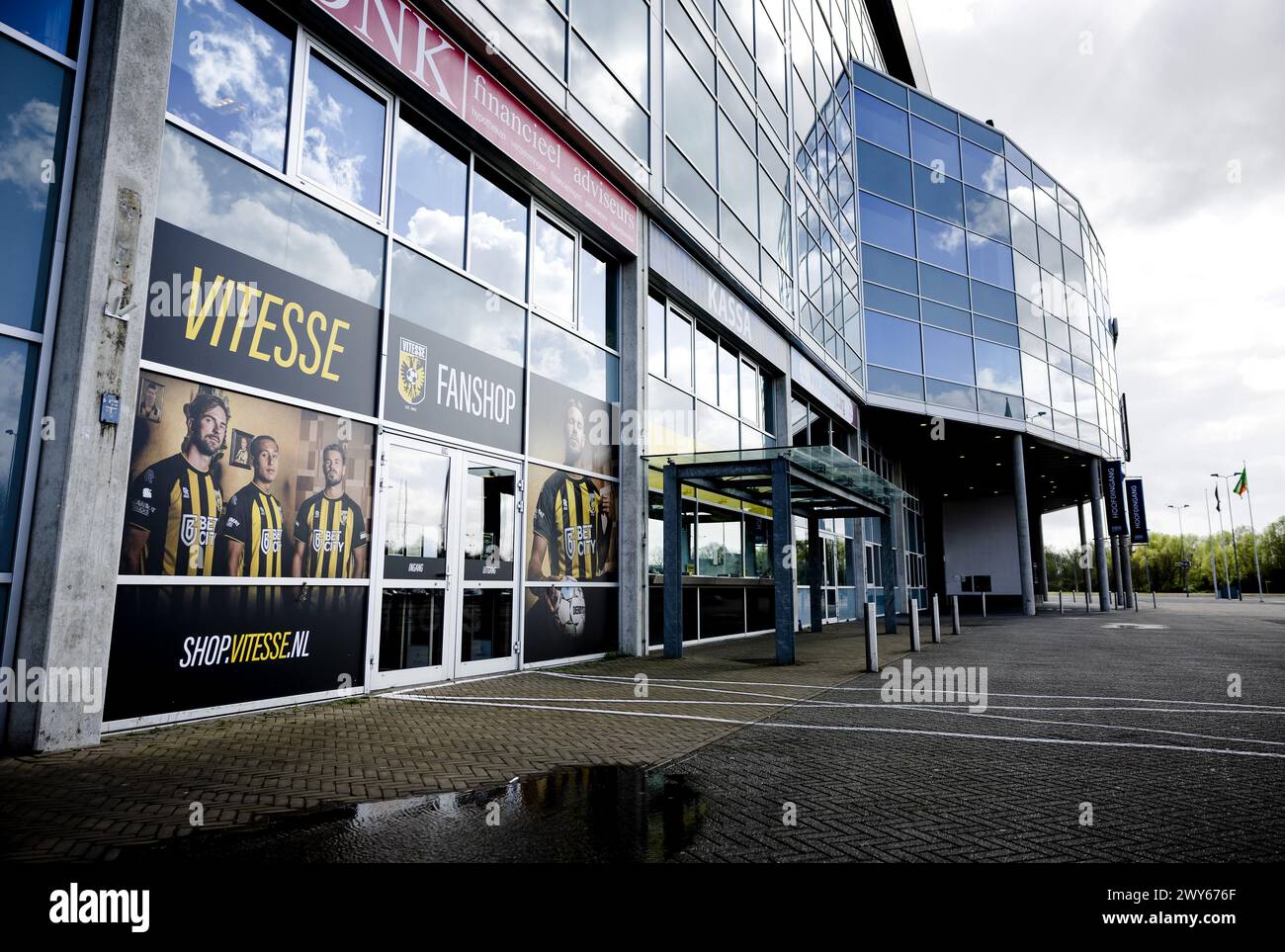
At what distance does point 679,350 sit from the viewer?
16062 mm

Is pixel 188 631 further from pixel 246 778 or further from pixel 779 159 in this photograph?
pixel 779 159

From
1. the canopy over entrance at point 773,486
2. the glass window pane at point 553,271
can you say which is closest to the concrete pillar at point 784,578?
the canopy over entrance at point 773,486

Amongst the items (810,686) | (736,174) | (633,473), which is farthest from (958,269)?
(810,686)

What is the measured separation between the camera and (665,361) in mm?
15352

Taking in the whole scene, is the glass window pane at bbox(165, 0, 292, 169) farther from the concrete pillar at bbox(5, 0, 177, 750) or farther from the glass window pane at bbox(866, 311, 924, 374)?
the glass window pane at bbox(866, 311, 924, 374)

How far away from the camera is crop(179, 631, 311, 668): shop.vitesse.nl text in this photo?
6.47m

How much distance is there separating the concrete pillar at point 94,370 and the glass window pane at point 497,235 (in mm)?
4548

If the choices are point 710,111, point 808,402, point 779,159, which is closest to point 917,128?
point 779,159

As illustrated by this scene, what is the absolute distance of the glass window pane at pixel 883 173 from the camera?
29359 mm

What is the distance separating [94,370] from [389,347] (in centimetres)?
342

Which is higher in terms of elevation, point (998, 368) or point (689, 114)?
point (689, 114)

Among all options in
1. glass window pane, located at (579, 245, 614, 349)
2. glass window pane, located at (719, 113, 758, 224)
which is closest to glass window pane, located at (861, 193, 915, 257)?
glass window pane, located at (719, 113, 758, 224)

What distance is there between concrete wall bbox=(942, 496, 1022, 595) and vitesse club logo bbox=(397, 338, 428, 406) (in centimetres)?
4330

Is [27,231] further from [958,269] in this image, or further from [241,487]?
[958,269]
